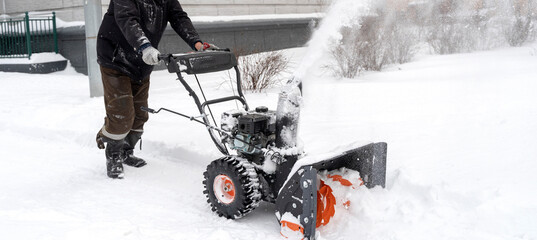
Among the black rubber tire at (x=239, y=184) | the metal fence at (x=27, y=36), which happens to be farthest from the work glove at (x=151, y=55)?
the metal fence at (x=27, y=36)

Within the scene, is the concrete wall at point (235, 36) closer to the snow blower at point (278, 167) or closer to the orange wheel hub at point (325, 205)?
the snow blower at point (278, 167)

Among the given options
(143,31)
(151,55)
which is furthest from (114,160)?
(151,55)

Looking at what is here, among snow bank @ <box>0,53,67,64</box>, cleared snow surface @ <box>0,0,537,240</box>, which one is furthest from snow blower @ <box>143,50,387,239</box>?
snow bank @ <box>0,53,67,64</box>

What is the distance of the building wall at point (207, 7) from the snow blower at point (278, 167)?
26.0 ft

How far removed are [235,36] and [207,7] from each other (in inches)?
42.5

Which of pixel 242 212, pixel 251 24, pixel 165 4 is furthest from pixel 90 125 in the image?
pixel 251 24

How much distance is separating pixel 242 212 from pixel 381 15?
629cm

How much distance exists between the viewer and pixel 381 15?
28.1ft

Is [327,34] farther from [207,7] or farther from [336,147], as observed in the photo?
[207,7]

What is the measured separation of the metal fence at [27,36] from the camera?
11.2 meters

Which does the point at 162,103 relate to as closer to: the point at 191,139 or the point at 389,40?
the point at 191,139

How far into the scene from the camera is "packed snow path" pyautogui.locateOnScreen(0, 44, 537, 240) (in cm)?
293

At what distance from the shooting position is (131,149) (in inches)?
182

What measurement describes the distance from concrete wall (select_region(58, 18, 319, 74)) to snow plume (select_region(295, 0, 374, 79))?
5326 millimetres
